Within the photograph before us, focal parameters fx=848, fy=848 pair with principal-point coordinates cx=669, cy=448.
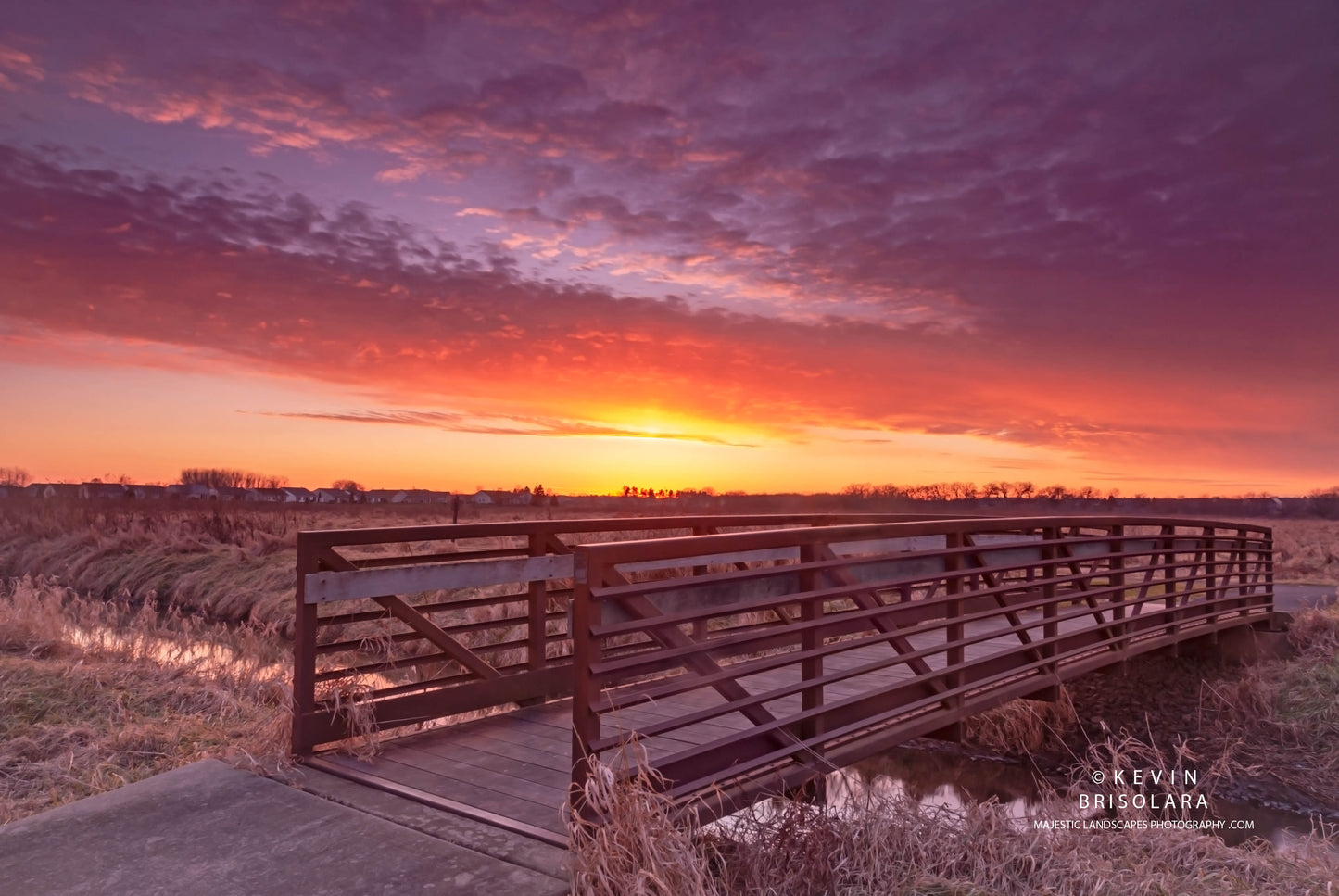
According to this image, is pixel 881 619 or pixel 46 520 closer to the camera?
pixel 881 619

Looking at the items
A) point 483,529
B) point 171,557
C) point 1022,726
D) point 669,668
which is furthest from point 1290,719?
point 171,557

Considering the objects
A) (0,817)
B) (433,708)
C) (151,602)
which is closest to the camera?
(0,817)

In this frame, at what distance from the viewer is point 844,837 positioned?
4.73 metres

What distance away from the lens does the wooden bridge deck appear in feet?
14.7

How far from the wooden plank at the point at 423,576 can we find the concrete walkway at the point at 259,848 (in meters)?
1.21

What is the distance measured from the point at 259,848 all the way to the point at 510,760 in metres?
1.68

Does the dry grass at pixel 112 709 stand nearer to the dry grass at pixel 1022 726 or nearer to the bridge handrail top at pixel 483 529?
the bridge handrail top at pixel 483 529

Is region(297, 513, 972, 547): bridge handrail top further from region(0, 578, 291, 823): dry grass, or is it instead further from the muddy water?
the muddy water

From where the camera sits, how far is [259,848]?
12.7ft

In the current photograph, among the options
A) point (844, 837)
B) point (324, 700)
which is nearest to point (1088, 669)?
point (844, 837)

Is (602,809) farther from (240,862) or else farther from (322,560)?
(322,560)

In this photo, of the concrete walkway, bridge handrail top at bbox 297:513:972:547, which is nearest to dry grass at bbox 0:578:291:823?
the concrete walkway

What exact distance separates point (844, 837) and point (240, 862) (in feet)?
9.99

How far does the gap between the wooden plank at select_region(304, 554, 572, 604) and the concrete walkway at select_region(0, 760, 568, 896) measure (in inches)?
47.6
